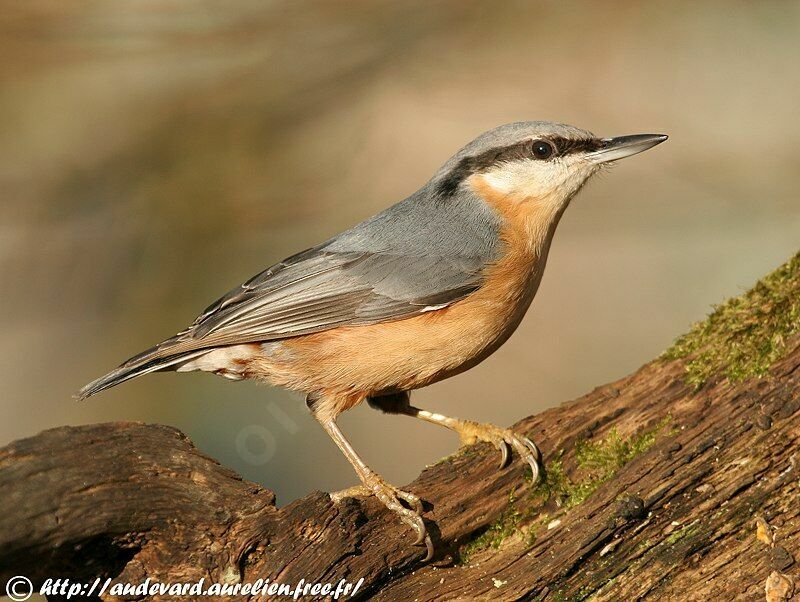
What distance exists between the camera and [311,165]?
5461 mm

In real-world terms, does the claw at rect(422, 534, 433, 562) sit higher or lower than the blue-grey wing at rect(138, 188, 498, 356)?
lower

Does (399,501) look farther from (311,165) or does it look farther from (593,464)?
(311,165)

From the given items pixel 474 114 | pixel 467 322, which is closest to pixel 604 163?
pixel 467 322

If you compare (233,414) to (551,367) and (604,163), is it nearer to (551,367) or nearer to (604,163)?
(551,367)

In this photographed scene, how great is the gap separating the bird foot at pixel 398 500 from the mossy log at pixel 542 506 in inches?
1.9

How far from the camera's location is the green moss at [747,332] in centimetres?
328

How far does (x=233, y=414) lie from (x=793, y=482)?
3627 mm

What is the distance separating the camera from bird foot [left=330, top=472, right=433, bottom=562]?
9.94ft

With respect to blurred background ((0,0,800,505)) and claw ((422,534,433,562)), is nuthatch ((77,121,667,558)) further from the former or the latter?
blurred background ((0,0,800,505))

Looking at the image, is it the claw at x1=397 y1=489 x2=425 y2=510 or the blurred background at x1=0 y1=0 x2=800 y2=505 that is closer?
the claw at x1=397 y1=489 x2=425 y2=510

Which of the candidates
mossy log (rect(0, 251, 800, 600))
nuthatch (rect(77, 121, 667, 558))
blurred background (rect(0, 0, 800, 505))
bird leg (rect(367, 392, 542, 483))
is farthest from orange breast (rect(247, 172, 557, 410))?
blurred background (rect(0, 0, 800, 505))

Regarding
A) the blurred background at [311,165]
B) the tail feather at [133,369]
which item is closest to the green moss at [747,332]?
the blurred background at [311,165]

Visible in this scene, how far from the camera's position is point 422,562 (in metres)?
3.07

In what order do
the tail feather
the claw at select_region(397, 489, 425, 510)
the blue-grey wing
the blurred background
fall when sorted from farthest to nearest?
the blurred background → the blue-grey wing → the tail feather → the claw at select_region(397, 489, 425, 510)
